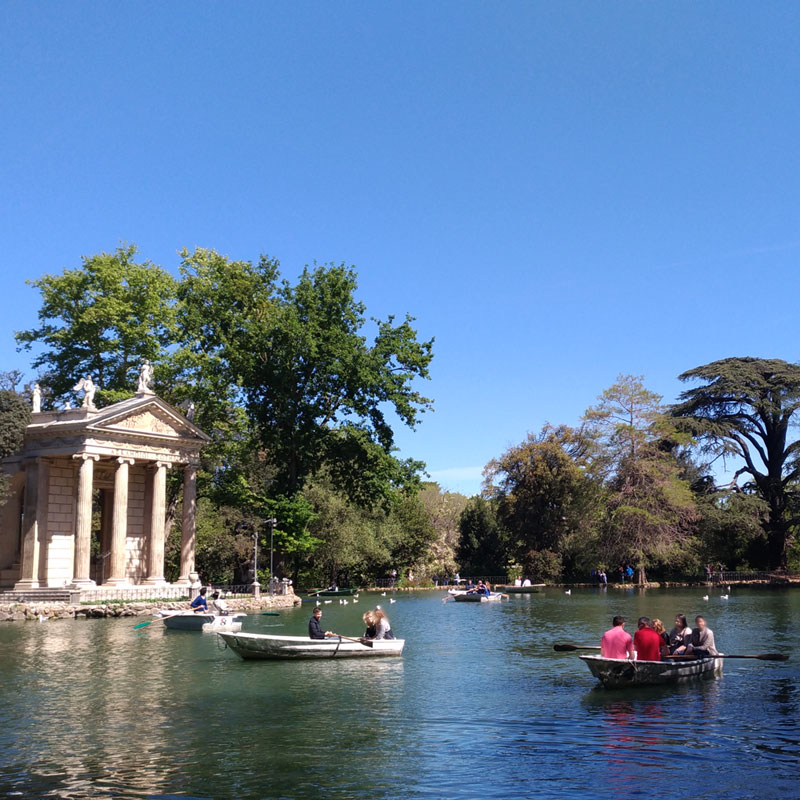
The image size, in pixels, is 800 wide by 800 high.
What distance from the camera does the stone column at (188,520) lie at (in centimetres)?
5356

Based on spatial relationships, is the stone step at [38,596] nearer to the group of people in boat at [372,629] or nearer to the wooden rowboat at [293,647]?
the wooden rowboat at [293,647]

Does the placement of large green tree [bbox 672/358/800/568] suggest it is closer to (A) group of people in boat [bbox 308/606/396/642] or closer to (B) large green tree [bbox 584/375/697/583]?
(B) large green tree [bbox 584/375/697/583]

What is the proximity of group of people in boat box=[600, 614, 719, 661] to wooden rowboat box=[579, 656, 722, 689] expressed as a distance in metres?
0.23

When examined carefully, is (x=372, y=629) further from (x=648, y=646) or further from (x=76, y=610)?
(x=76, y=610)

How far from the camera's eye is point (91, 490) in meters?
47.2

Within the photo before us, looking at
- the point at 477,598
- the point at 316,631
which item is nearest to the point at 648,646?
the point at 316,631

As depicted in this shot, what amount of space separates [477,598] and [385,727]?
4295 centimetres

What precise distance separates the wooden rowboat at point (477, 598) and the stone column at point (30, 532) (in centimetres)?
2519

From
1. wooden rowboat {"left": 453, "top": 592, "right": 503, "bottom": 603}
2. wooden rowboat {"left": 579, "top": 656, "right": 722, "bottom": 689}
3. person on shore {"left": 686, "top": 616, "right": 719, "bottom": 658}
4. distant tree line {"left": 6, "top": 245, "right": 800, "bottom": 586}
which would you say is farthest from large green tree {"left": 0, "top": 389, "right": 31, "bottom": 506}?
person on shore {"left": 686, "top": 616, "right": 719, "bottom": 658}

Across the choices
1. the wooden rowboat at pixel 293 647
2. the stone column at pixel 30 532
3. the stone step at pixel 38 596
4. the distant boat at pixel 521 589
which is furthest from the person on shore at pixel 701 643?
the distant boat at pixel 521 589

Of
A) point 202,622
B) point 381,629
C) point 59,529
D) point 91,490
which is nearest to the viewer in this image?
point 381,629

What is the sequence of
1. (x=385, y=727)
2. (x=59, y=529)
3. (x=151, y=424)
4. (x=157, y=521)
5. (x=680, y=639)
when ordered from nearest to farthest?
1. (x=385, y=727)
2. (x=680, y=639)
3. (x=59, y=529)
4. (x=151, y=424)
5. (x=157, y=521)

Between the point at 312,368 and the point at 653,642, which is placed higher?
the point at 312,368

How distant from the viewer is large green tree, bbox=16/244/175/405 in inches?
2197
